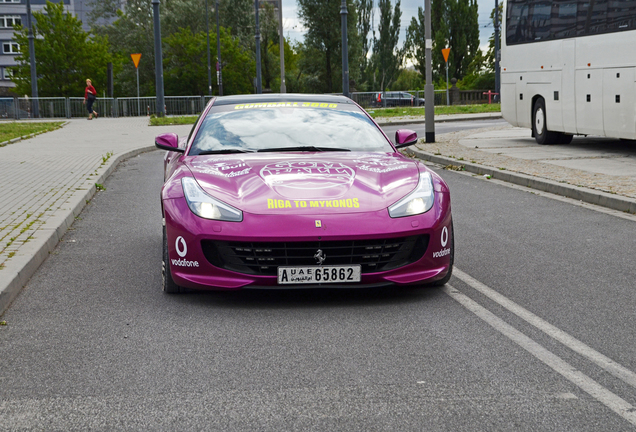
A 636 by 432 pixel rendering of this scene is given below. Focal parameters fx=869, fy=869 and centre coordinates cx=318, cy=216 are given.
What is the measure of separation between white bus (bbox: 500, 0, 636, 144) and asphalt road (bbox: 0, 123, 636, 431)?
896cm

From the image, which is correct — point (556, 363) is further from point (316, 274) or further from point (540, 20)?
point (540, 20)

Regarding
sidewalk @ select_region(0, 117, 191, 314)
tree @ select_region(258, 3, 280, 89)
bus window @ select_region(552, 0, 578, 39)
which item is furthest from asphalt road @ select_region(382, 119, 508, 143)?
tree @ select_region(258, 3, 280, 89)

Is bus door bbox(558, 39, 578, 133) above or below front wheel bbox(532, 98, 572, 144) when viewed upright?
above

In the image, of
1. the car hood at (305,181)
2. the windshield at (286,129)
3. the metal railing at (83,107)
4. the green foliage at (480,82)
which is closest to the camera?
the car hood at (305,181)

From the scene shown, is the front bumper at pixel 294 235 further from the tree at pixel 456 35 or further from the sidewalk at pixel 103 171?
the tree at pixel 456 35

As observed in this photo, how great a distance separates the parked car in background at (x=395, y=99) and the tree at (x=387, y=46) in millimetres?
24738

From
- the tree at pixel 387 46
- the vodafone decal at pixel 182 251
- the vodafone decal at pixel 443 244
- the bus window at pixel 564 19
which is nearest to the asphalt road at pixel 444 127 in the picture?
the bus window at pixel 564 19

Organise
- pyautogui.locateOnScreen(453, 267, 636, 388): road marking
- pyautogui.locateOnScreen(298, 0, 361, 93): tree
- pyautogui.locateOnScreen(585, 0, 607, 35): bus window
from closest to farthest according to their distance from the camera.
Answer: pyautogui.locateOnScreen(453, 267, 636, 388): road marking, pyautogui.locateOnScreen(585, 0, 607, 35): bus window, pyautogui.locateOnScreen(298, 0, 361, 93): tree

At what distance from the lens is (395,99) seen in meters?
51.7

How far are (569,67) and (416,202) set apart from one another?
507 inches

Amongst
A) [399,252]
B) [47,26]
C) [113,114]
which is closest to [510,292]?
[399,252]

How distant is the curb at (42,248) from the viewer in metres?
5.81

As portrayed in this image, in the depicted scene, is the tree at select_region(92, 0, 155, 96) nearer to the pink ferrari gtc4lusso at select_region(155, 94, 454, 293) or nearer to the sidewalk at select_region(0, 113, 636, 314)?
the sidewalk at select_region(0, 113, 636, 314)

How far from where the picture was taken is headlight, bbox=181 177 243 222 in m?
5.42
